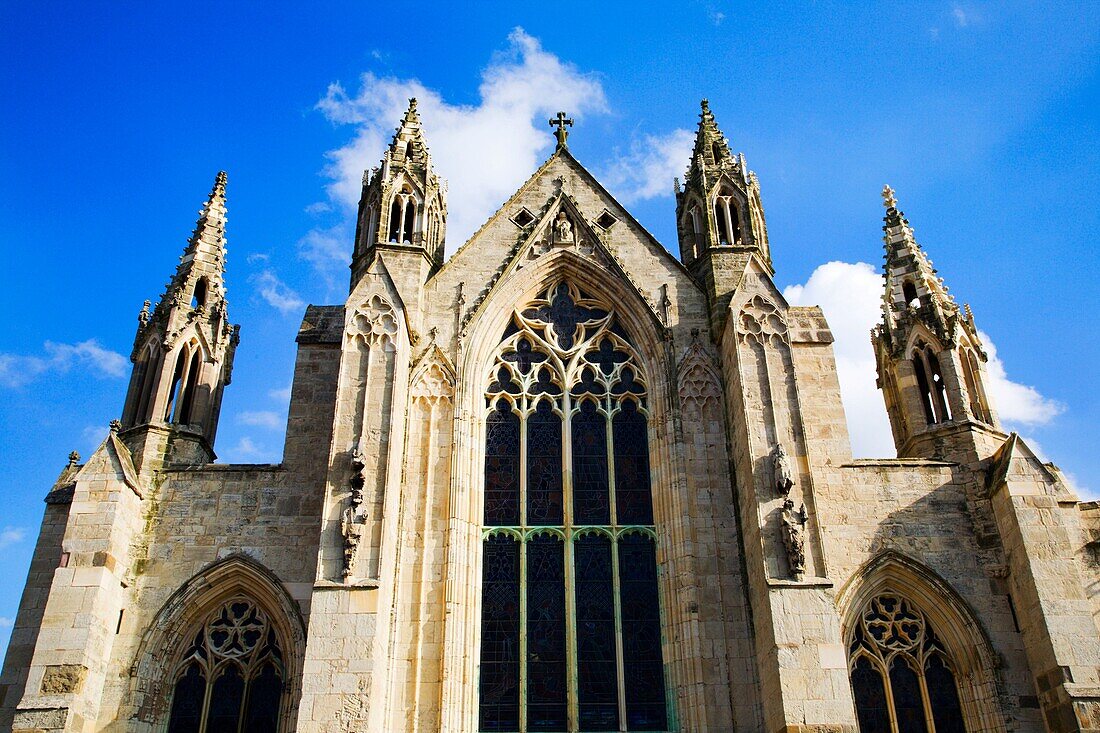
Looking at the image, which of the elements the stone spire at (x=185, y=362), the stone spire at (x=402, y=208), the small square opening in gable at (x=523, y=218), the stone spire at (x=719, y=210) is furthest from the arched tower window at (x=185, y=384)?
the stone spire at (x=719, y=210)

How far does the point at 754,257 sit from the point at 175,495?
11200 mm

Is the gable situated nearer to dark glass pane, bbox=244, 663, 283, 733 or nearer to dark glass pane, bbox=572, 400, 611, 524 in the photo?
dark glass pane, bbox=572, 400, 611, 524

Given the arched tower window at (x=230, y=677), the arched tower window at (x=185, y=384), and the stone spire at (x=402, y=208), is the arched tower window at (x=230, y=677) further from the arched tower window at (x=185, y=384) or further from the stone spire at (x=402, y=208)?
the stone spire at (x=402, y=208)

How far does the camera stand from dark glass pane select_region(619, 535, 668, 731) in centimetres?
1565

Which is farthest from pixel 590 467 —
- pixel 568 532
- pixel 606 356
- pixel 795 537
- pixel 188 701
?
pixel 188 701

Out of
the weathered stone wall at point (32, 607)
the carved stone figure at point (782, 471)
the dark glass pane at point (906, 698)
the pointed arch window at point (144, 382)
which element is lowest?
the dark glass pane at point (906, 698)

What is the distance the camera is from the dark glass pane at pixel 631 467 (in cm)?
1748

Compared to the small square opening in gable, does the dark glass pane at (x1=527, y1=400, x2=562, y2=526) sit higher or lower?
lower

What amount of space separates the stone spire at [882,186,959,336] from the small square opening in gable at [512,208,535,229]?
7537mm

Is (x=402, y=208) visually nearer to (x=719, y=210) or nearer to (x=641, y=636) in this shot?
(x=719, y=210)

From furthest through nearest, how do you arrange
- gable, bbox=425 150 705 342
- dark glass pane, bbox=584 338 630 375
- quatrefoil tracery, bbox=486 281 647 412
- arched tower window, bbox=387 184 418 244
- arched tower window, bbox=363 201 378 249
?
arched tower window, bbox=387 184 418 244 < arched tower window, bbox=363 201 378 249 < gable, bbox=425 150 705 342 < dark glass pane, bbox=584 338 630 375 < quatrefoil tracery, bbox=486 281 647 412

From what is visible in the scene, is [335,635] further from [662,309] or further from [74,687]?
[662,309]

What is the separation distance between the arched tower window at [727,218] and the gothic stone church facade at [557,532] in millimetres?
331

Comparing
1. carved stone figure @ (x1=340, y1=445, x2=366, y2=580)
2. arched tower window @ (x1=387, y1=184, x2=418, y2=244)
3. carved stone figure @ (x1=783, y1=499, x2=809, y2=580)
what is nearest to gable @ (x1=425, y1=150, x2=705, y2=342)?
arched tower window @ (x1=387, y1=184, x2=418, y2=244)
